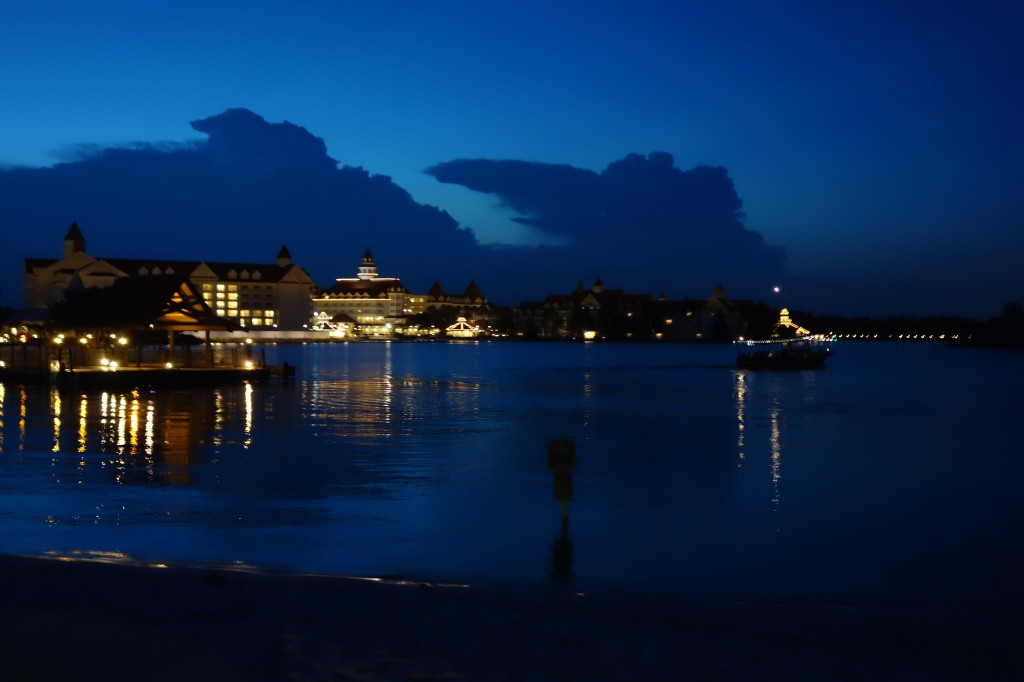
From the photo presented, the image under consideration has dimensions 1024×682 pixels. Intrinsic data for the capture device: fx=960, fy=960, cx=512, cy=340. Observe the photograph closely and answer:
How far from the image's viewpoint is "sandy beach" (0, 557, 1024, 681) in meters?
4.76

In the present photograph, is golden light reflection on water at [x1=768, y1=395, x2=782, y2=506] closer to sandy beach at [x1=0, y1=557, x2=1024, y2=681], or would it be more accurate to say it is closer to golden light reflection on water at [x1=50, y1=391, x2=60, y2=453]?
sandy beach at [x1=0, y1=557, x2=1024, y2=681]

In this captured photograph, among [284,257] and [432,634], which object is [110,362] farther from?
[284,257]

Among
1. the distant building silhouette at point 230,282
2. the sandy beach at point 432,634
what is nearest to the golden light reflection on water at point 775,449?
the sandy beach at point 432,634

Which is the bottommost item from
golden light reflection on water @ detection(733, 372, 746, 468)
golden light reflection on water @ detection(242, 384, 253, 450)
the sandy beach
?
golden light reflection on water @ detection(733, 372, 746, 468)

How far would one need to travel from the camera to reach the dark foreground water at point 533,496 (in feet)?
26.6

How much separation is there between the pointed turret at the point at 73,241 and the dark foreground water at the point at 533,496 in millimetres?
120123

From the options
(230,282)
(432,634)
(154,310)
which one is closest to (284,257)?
(230,282)

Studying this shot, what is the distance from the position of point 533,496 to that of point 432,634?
22.0ft

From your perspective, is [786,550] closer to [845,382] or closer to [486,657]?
[486,657]

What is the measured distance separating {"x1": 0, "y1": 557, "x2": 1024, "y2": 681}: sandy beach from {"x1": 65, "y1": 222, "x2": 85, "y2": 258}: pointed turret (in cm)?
14036

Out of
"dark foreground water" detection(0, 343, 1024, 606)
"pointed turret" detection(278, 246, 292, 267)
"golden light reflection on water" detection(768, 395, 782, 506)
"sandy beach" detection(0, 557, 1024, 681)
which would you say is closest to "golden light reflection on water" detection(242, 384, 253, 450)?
"dark foreground water" detection(0, 343, 1024, 606)

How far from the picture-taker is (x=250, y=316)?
158 metres

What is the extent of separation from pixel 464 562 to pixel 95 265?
126m

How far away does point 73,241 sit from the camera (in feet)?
442
